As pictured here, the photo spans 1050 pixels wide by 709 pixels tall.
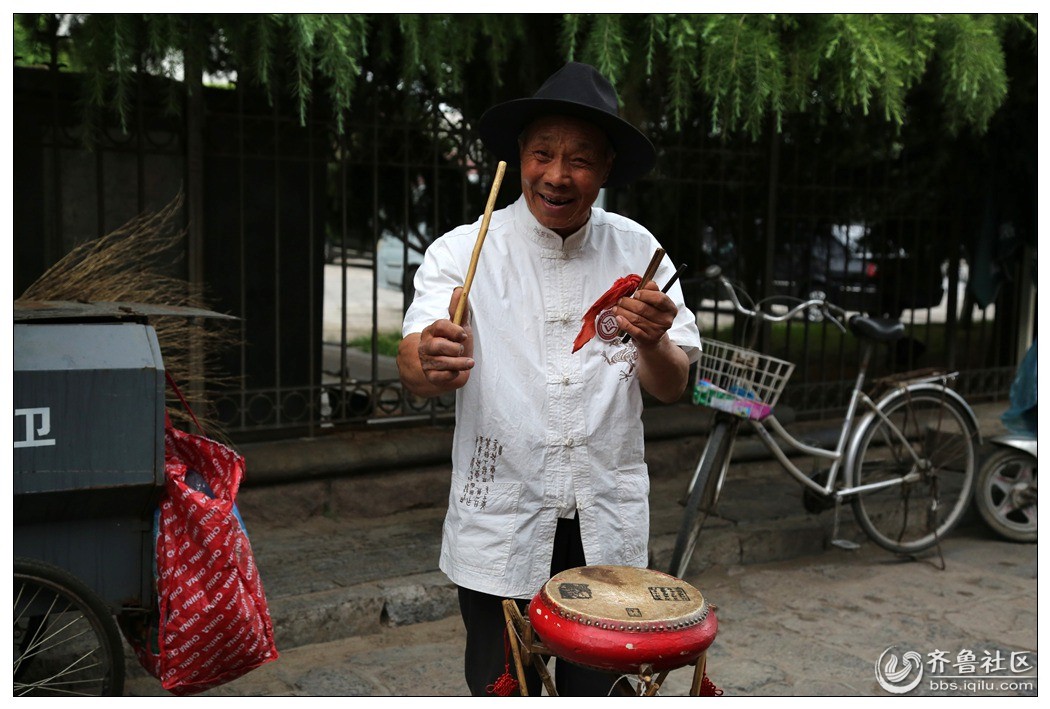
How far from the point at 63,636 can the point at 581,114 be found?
238cm

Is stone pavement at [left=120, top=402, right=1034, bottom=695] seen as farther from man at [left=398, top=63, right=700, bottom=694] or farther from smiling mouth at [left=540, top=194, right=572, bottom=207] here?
smiling mouth at [left=540, top=194, right=572, bottom=207]

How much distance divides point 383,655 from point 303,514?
51.0 inches

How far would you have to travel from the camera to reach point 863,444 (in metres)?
5.21

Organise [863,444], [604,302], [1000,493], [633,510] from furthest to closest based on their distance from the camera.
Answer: [1000,493] < [863,444] < [633,510] < [604,302]

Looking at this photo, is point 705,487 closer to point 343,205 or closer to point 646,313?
point 343,205

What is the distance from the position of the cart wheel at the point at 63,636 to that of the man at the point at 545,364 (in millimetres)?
1085

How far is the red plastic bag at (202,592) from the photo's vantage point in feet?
9.71

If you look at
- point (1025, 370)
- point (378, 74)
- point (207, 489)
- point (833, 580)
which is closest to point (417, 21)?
point (378, 74)

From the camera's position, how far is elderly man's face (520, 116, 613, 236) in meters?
2.44

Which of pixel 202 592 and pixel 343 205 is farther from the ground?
pixel 343 205

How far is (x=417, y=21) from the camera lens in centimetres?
425

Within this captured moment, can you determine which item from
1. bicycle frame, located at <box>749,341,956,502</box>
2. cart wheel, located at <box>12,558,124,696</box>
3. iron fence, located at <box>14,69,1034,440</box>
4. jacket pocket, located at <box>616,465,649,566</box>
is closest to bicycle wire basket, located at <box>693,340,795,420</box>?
bicycle frame, located at <box>749,341,956,502</box>

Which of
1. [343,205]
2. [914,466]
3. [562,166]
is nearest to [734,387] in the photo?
[914,466]

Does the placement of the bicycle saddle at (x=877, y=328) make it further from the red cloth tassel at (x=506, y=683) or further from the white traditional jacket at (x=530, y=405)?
the red cloth tassel at (x=506, y=683)
